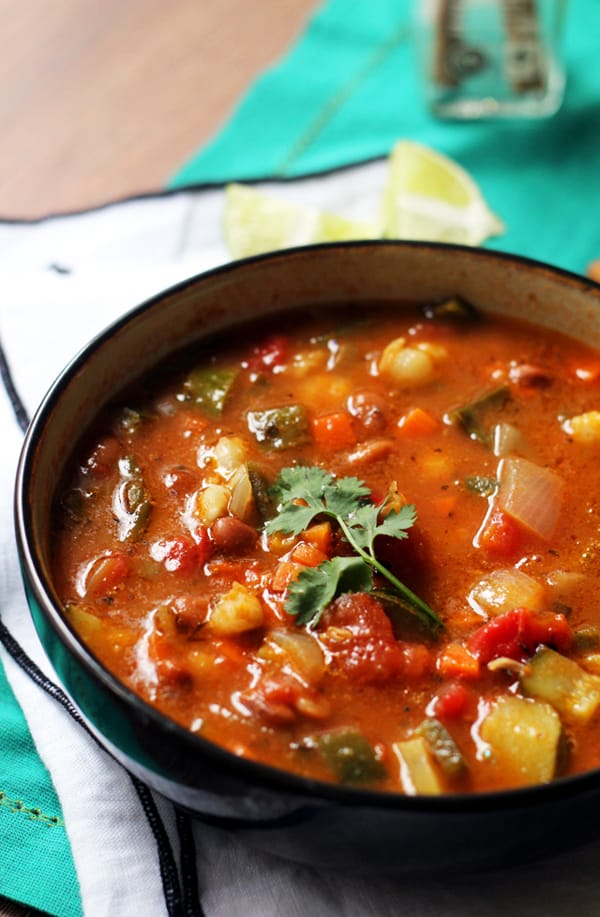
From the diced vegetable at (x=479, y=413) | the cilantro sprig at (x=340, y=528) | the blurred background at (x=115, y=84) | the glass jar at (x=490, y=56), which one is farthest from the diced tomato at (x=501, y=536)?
the glass jar at (x=490, y=56)

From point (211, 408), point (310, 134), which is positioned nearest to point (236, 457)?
point (211, 408)

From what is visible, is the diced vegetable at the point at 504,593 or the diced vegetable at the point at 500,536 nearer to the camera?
the diced vegetable at the point at 504,593

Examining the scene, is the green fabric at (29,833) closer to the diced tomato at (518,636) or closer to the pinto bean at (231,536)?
the pinto bean at (231,536)

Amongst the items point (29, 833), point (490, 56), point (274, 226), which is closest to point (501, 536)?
point (29, 833)

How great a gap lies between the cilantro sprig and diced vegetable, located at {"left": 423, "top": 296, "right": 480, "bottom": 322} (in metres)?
0.86

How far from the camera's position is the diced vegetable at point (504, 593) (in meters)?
2.74

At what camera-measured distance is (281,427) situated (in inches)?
126

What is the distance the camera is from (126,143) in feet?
16.3

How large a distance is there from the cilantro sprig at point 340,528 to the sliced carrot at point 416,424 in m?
0.33

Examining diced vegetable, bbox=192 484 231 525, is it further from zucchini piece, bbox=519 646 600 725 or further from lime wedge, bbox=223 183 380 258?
lime wedge, bbox=223 183 380 258

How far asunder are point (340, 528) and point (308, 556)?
0.12 m

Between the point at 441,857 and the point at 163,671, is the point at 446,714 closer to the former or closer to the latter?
the point at 441,857

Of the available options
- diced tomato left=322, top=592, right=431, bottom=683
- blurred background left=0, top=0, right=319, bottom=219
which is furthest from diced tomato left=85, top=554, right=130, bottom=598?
blurred background left=0, top=0, right=319, bottom=219

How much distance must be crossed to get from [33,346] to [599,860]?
225 cm
